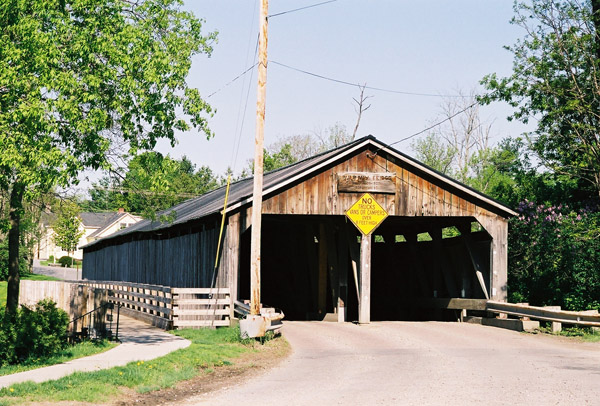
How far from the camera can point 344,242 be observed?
27141mm

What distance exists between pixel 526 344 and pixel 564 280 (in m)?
7.73

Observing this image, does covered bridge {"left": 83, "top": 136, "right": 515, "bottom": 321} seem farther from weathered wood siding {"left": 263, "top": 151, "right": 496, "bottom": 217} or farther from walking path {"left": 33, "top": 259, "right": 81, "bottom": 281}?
walking path {"left": 33, "top": 259, "right": 81, "bottom": 281}

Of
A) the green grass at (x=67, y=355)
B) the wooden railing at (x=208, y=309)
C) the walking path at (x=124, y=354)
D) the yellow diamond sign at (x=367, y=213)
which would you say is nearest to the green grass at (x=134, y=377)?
the walking path at (x=124, y=354)

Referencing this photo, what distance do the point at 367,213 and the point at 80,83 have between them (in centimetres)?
1106

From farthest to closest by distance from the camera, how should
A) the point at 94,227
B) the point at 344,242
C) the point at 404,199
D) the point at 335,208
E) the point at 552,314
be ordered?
the point at 94,227, the point at 344,242, the point at 404,199, the point at 335,208, the point at 552,314

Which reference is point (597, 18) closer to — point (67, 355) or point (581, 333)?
point (581, 333)

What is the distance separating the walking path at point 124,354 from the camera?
12.6 metres

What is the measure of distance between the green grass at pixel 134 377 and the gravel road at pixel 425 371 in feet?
4.21

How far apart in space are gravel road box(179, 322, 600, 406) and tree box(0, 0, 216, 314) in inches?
253

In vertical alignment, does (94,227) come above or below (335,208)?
above

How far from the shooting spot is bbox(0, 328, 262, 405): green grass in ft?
36.1

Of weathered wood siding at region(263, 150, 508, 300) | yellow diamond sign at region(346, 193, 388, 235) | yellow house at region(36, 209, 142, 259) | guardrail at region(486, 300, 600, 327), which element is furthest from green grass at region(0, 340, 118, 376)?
yellow house at region(36, 209, 142, 259)

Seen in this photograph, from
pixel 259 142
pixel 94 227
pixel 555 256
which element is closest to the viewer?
pixel 259 142

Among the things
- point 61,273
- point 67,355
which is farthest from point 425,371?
point 61,273
